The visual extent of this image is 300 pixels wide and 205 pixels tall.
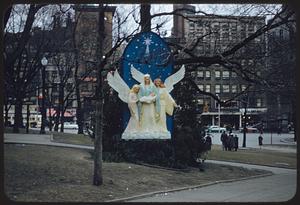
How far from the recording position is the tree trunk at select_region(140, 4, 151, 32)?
29.2 ft

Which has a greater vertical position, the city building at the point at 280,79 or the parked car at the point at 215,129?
the city building at the point at 280,79

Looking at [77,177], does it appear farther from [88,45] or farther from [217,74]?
[88,45]

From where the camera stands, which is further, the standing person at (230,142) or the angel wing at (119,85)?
the standing person at (230,142)

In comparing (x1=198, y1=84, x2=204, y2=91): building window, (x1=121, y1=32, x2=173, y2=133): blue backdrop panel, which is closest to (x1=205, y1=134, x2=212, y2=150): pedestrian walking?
(x1=198, y1=84, x2=204, y2=91): building window

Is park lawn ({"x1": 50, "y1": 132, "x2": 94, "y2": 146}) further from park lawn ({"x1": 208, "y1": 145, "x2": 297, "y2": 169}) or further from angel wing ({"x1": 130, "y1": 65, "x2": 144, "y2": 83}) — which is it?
angel wing ({"x1": 130, "y1": 65, "x2": 144, "y2": 83})

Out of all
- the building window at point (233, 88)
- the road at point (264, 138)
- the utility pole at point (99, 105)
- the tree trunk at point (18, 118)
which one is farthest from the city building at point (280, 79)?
the tree trunk at point (18, 118)

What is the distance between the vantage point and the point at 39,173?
8.53 metres

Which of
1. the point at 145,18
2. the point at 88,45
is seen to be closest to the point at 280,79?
the point at 145,18

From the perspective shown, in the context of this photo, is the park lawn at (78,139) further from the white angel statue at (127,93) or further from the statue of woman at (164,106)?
the white angel statue at (127,93)

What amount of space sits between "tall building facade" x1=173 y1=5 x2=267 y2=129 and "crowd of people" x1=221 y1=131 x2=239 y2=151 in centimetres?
37

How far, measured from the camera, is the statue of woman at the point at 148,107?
349 inches

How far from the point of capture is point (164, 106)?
31.0ft

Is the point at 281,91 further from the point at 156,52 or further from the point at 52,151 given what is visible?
the point at 52,151

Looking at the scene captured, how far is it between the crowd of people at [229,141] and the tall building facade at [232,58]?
1.20 feet
